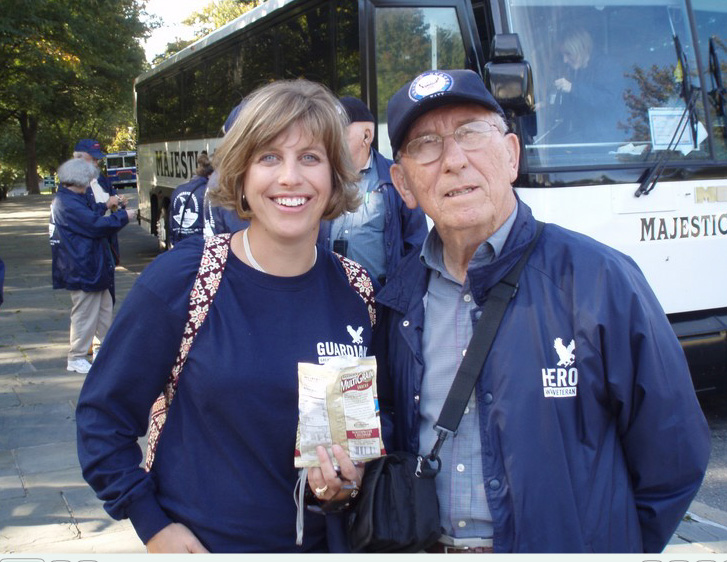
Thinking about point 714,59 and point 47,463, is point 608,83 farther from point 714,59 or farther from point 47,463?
point 47,463

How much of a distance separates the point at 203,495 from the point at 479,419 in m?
0.76

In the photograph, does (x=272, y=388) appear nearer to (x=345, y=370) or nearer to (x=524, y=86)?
(x=345, y=370)

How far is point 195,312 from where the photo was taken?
207 centimetres

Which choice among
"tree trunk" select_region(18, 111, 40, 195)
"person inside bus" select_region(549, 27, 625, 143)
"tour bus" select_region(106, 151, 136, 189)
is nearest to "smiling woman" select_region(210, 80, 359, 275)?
"person inside bus" select_region(549, 27, 625, 143)

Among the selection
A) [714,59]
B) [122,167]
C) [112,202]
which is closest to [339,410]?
[714,59]

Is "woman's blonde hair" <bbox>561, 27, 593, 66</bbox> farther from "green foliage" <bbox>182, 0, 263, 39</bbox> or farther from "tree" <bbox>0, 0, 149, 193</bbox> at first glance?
"green foliage" <bbox>182, 0, 263, 39</bbox>

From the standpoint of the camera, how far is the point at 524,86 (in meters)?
4.62

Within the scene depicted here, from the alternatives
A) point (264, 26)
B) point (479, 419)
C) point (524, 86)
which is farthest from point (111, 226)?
point (479, 419)

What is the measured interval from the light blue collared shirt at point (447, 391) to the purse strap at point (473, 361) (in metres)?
0.05

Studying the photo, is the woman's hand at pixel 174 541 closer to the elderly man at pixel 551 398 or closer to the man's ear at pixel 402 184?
the elderly man at pixel 551 398

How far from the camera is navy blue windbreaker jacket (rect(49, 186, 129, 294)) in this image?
7422mm

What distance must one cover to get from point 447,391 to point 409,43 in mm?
4292

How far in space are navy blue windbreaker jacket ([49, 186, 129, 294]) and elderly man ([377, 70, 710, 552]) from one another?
592cm

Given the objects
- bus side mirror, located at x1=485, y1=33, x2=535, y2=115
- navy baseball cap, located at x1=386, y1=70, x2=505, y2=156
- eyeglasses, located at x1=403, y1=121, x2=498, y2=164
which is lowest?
eyeglasses, located at x1=403, y1=121, x2=498, y2=164
